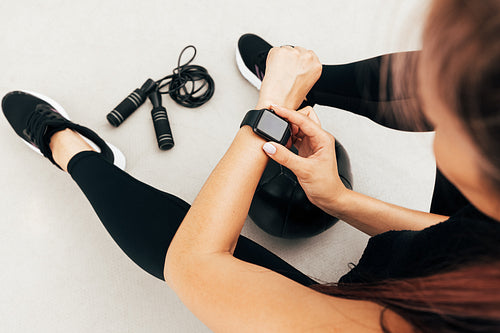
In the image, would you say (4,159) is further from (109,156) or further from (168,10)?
(168,10)

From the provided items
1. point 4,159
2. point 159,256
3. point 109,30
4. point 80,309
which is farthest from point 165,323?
point 109,30

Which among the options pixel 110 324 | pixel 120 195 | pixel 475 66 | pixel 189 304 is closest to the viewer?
pixel 475 66

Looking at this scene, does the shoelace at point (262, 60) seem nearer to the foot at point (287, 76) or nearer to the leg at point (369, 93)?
the leg at point (369, 93)

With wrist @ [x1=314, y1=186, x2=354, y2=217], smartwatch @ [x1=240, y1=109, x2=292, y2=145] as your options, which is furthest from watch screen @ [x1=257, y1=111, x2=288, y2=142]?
wrist @ [x1=314, y1=186, x2=354, y2=217]

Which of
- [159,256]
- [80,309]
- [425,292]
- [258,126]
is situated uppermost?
[258,126]

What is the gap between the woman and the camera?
356 millimetres

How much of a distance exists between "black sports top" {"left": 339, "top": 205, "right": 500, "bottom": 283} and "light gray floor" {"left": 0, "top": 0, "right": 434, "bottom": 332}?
52 centimetres

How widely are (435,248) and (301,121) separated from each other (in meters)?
0.37

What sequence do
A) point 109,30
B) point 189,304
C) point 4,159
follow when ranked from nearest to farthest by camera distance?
point 189,304 → point 4,159 → point 109,30

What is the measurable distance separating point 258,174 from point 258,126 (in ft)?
0.36

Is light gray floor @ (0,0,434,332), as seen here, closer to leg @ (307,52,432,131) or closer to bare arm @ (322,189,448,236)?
leg @ (307,52,432,131)

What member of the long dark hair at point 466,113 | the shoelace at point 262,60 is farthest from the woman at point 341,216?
the shoelace at point 262,60

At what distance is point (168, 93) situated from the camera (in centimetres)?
134

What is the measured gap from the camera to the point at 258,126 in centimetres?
74
